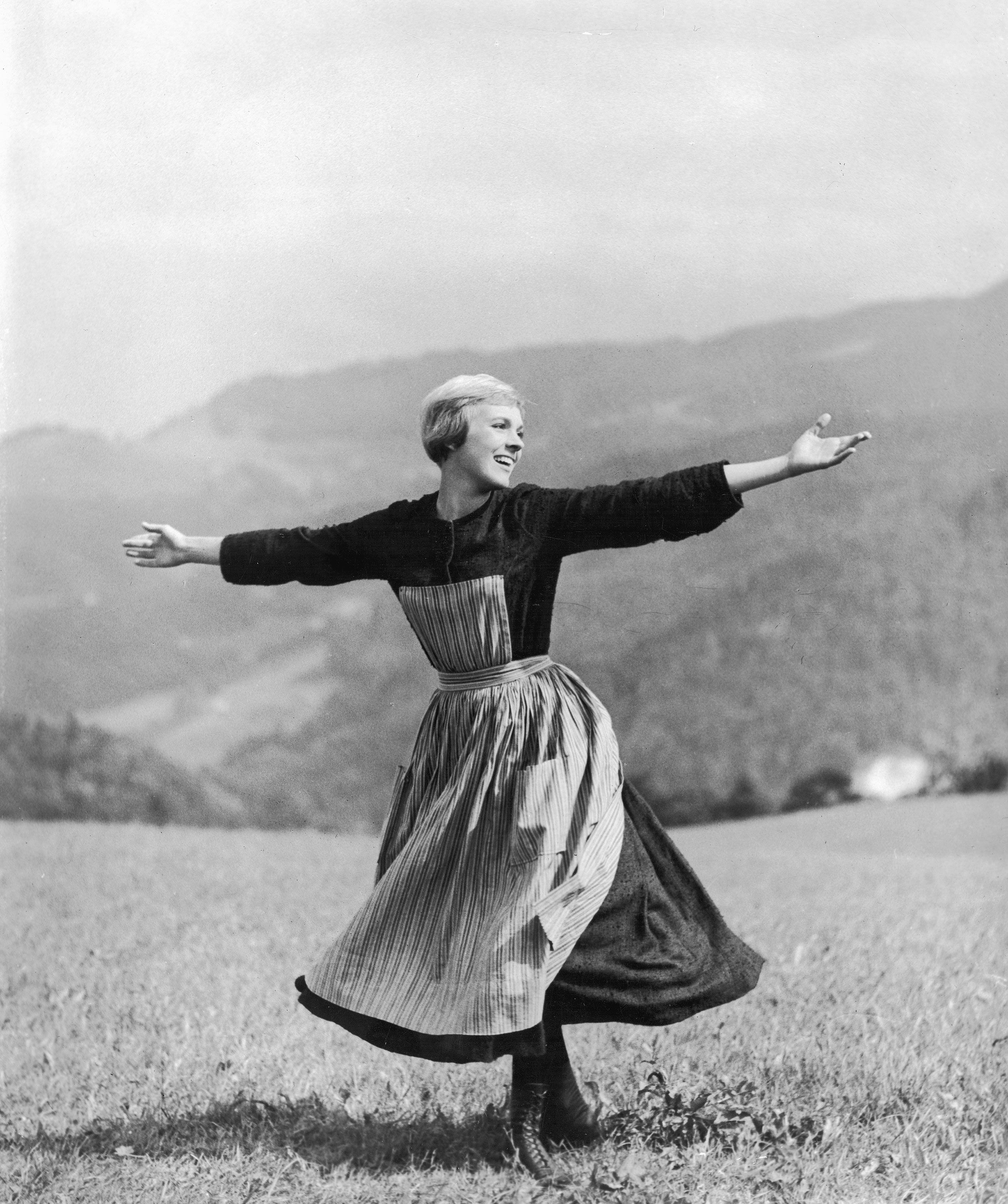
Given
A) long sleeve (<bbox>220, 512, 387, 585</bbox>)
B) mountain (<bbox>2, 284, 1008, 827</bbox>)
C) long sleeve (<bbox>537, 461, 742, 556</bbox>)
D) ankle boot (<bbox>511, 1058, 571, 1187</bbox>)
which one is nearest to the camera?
long sleeve (<bbox>537, 461, 742, 556</bbox>)

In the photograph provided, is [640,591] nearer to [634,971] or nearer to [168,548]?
[168,548]

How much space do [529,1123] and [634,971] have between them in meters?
0.42

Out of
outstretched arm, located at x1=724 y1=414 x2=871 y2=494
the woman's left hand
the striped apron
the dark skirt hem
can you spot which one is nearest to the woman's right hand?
the striped apron

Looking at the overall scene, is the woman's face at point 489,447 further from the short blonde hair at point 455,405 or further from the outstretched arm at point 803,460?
the outstretched arm at point 803,460

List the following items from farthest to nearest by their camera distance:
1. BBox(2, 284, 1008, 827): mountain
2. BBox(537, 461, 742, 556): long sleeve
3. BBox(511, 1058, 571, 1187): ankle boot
Result: BBox(2, 284, 1008, 827): mountain
BBox(511, 1058, 571, 1187): ankle boot
BBox(537, 461, 742, 556): long sleeve

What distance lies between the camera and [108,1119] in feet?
11.2

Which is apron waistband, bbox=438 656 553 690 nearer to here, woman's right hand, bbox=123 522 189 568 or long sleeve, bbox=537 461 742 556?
long sleeve, bbox=537 461 742 556

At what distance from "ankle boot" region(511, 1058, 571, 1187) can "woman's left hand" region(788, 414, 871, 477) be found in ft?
4.24

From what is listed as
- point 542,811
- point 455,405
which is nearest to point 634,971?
point 542,811

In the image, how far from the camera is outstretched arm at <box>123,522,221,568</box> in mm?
3164

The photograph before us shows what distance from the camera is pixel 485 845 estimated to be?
2920 mm

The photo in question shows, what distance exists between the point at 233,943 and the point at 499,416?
2.40m

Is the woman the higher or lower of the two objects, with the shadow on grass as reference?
higher

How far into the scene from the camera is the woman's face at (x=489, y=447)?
9.85ft
